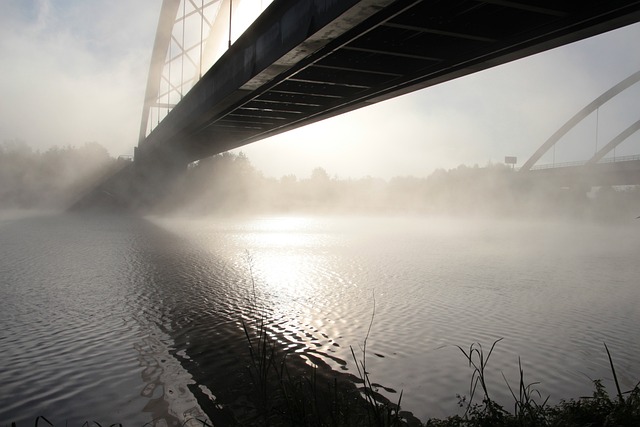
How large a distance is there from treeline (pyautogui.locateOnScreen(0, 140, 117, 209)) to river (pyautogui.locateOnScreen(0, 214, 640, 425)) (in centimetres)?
5945

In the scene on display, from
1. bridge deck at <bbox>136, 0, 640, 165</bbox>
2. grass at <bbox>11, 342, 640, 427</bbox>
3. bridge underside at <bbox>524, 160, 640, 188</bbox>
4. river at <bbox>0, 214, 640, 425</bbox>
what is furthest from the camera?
bridge underside at <bbox>524, 160, 640, 188</bbox>

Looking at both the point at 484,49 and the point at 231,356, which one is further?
the point at 484,49

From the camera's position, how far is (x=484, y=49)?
42.9ft

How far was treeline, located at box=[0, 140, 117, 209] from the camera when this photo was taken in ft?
247

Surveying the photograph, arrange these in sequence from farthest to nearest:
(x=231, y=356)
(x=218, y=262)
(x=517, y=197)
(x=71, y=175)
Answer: (x=517, y=197) → (x=71, y=175) → (x=218, y=262) → (x=231, y=356)

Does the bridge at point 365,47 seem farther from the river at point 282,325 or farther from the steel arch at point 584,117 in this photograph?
the steel arch at point 584,117

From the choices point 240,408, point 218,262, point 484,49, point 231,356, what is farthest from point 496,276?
point 240,408

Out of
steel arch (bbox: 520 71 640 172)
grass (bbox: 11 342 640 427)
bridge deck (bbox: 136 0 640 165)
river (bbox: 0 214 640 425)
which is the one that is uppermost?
steel arch (bbox: 520 71 640 172)

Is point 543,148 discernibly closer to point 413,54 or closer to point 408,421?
point 413,54

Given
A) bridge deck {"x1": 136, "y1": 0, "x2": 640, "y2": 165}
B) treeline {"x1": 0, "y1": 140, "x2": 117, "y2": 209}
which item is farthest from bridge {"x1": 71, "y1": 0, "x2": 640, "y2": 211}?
treeline {"x1": 0, "y1": 140, "x2": 117, "y2": 209}

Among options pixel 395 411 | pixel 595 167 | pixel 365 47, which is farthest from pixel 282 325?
pixel 595 167

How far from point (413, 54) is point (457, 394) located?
984 cm

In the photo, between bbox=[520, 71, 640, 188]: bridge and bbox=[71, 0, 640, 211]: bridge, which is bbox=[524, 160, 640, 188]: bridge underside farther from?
bbox=[71, 0, 640, 211]: bridge

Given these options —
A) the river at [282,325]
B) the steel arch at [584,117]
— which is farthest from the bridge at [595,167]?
the river at [282,325]
